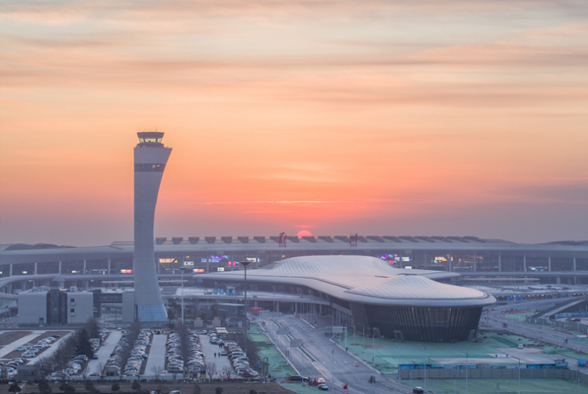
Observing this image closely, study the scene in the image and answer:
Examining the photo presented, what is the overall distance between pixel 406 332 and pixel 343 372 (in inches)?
960

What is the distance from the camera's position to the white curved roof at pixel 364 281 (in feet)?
316

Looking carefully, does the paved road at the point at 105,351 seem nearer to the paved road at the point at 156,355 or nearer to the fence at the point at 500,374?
the paved road at the point at 156,355

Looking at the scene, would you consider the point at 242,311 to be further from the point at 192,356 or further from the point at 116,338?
the point at 192,356

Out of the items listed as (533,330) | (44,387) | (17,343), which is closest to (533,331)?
(533,330)

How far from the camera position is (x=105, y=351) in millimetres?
86750

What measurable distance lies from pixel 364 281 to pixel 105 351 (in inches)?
1968

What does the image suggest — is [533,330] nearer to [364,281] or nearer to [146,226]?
[364,281]

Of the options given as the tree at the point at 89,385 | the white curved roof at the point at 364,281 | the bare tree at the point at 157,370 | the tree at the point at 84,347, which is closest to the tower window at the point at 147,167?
the white curved roof at the point at 364,281

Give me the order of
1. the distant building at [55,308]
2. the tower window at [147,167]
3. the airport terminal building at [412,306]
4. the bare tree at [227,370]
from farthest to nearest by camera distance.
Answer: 1. the tower window at [147,167]
2. the distant building at [55,308]
3. the airport terminal building at [412,306]
4. the bare tree at [227,370]

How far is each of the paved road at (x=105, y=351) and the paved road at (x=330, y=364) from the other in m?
20.5

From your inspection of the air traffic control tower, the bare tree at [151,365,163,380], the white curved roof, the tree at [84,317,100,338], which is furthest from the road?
the tree at [84,317,100,338]

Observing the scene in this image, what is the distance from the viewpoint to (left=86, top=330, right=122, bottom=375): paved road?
7646 cm

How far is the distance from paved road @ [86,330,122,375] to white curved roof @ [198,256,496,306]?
3324 centimetres

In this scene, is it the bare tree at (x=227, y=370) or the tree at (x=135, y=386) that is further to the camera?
the bare tree at (x=227, y=370)
